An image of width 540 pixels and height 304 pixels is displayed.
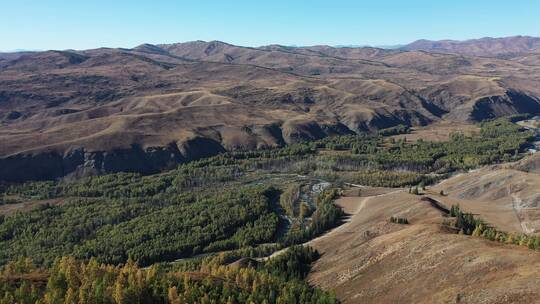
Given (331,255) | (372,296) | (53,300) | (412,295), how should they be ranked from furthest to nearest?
(331,255) < (372,296) < (412,295) < (53,300)

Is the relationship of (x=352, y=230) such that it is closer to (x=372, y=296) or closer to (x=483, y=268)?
(x=372, y=296)

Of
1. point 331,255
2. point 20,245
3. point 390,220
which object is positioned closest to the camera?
point 331,255

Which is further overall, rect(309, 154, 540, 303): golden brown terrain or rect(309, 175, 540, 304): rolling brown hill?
rect(309, 154, 540, 303): golden brown terrain

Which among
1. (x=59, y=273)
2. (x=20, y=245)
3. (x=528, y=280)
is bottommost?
(x=20, y=245)

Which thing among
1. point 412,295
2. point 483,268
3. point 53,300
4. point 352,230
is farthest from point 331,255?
point 53,300

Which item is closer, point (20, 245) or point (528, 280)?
point (528, 280)

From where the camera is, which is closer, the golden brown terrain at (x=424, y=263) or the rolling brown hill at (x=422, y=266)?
the rolling brown hill at (x=422, y=266)

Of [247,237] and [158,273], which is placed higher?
[158,273]

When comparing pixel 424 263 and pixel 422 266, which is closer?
pixel 422 266

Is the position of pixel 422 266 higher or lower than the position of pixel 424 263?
lower

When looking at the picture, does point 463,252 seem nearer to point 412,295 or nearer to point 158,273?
point 412,295

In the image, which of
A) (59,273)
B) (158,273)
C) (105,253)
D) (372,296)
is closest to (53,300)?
(59,273)
